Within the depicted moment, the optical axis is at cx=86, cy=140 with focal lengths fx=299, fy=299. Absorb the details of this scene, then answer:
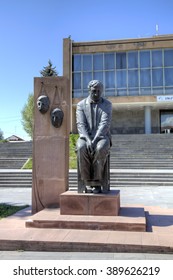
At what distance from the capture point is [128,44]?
34031mm

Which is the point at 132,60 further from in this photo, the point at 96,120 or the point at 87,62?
the point at 96,120

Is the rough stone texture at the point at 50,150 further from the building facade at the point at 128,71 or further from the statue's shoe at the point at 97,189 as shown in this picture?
the building facade at the point at 128,71

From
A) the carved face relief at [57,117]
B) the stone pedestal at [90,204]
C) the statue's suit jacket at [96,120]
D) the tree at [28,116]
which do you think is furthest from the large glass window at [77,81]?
the stone pedestal at [90,204]

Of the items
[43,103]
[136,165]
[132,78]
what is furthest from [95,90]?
[132,78]

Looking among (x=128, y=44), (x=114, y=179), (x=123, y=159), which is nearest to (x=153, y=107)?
(x=128, y=44)

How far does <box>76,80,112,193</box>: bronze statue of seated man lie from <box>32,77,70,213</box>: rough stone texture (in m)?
0.79

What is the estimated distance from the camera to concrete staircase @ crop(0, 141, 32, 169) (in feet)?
66.6

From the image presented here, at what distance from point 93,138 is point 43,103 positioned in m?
1.60

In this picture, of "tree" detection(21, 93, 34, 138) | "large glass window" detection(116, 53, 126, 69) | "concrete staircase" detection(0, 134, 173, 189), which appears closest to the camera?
"concrete staircase" detection(0, 134, 173, 189)

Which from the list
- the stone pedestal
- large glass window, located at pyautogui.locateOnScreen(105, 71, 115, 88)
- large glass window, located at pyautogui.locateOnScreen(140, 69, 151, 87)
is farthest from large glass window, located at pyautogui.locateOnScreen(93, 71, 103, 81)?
the stone pedestal

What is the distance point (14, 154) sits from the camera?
23.1m

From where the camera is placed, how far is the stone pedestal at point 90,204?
18.2 ft

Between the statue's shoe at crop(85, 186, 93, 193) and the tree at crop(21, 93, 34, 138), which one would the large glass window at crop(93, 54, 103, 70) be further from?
the statue's shoe at crop(85, 186, 93, 193)

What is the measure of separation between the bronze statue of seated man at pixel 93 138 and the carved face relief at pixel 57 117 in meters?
0.64
